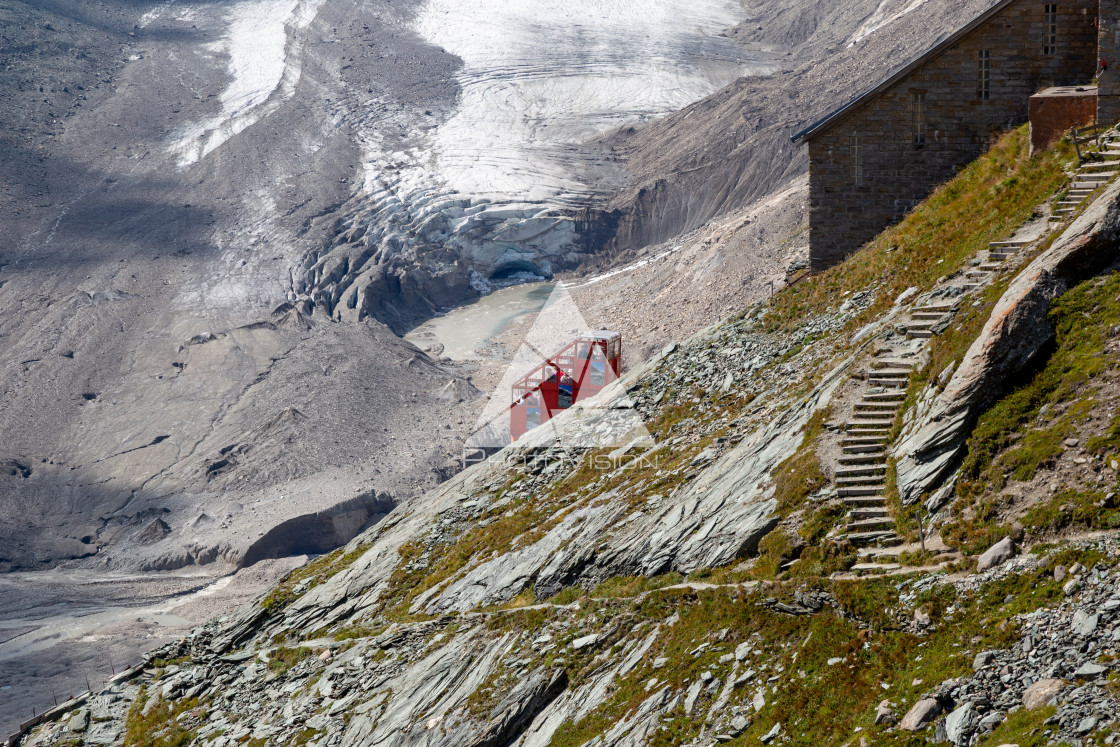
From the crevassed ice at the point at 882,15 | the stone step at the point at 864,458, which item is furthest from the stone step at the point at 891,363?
the crevassed ice at the point at 882,15

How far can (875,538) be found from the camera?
10.9 m

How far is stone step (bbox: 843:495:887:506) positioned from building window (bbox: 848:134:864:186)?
10595 millimetres

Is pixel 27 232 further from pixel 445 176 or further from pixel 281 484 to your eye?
pixel 281 484

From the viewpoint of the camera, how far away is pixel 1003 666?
786 centimetres

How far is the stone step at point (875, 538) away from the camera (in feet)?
35.3

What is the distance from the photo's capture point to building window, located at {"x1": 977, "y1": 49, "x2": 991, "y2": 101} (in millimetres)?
19062

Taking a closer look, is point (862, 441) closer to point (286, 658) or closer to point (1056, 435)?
point (1056, 435)

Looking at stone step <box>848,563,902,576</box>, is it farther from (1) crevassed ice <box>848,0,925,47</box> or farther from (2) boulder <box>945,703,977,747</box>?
(1) crevassed ice <box>848,0,925,47</box>

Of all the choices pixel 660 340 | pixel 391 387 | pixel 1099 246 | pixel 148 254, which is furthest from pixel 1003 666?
pixel 148 254

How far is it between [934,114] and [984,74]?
3.83 feet

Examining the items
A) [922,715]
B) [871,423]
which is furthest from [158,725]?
[922,715]

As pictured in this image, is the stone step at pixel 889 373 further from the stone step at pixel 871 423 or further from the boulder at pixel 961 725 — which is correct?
the boulder at pixel 961 725

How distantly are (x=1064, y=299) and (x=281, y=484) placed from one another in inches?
1704
